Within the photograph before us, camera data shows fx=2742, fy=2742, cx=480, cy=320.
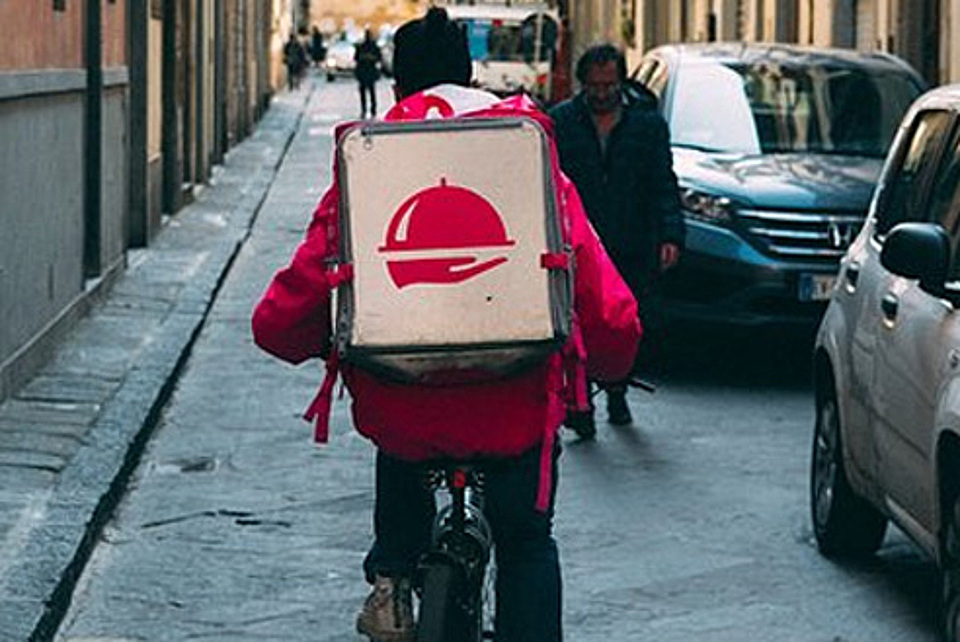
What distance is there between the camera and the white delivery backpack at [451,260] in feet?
18.4

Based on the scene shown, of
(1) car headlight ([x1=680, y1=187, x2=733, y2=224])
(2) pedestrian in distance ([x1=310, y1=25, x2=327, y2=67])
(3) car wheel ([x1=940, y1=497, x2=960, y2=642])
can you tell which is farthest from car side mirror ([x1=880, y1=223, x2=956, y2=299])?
(2) pedestrian in distance ([x1=310, y1=25, x2=327, y2=67])

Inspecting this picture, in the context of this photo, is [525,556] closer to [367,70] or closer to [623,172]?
[623,172]

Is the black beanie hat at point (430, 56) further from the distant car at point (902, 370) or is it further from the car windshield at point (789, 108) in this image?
the car windshield at point (789, 108)

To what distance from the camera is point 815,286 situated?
47.1ft

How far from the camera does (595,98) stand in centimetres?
1211

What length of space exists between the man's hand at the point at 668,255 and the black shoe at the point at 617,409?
73cm

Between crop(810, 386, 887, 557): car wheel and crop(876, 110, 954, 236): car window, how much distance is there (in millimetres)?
682

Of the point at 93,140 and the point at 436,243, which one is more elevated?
the point at 436,243

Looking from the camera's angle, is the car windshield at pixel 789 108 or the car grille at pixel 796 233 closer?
the car grille at pixel 796 233

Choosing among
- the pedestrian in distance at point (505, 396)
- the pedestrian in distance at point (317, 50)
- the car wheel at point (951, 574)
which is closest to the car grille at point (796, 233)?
the car wheel at point (951, 574)

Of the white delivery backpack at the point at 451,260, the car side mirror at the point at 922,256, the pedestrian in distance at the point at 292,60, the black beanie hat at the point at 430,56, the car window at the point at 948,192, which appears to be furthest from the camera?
the pedestrian in distance at the point at 292,60

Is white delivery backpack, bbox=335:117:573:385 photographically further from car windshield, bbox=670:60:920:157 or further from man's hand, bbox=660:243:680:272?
car windshield, bbox=670:60:920:157

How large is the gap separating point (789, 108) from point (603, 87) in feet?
13.0

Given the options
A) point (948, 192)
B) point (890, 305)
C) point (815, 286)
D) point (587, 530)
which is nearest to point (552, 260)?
point (890, 305)
